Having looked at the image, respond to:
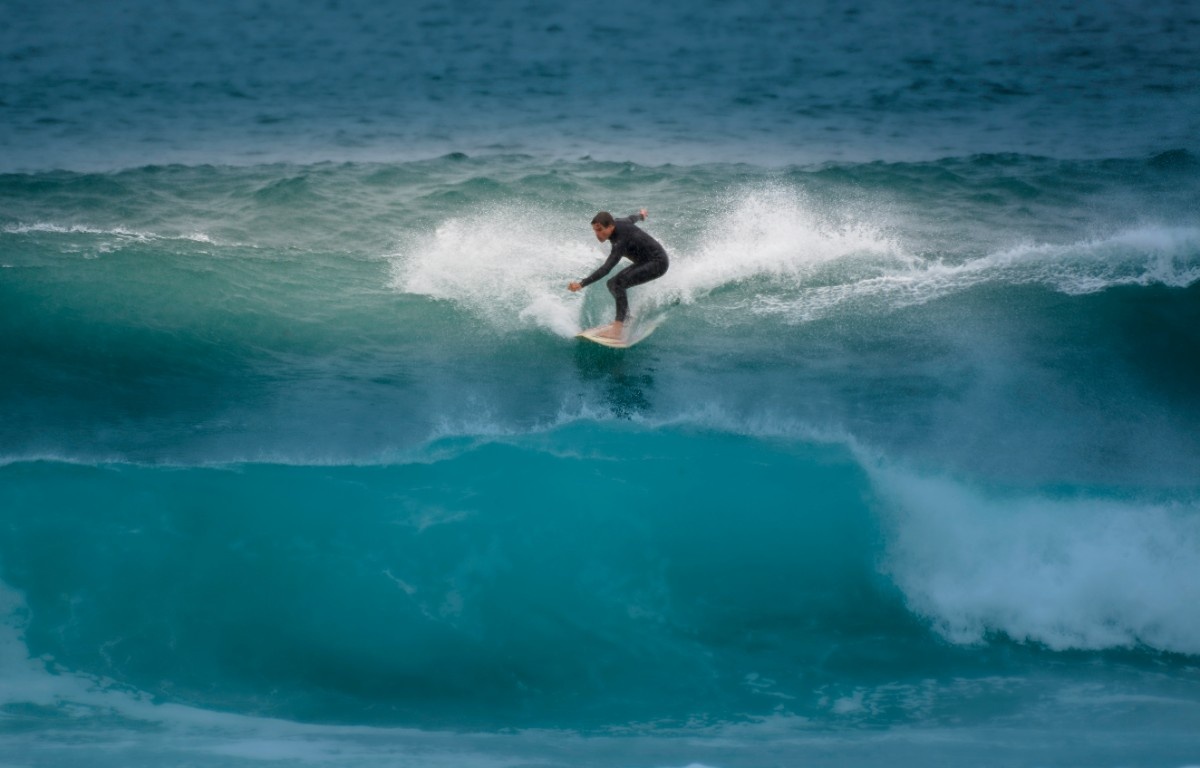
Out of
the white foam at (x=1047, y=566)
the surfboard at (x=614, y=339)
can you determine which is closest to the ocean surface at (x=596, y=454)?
the white foam at (x=1047, y=566)

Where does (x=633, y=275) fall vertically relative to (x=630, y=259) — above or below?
below

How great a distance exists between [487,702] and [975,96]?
1655cm

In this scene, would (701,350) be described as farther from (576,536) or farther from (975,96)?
(975,96)

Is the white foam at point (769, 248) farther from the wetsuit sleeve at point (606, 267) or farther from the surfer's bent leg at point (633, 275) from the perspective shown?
the wetsuit sleeve at point (606, 267)

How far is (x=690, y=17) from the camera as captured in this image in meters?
23.8

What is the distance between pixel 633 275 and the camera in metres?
10.5

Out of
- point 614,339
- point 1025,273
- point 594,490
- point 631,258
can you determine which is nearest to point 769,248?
point 631,258

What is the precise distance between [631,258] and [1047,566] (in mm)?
4835

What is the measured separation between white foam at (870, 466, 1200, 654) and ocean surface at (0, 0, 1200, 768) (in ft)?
0.10

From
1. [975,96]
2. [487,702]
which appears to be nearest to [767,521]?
[487,702]

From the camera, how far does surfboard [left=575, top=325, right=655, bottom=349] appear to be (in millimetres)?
10484

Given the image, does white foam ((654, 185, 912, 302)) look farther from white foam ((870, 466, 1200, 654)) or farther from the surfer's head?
white foam ((870, 466, 1200, 654))

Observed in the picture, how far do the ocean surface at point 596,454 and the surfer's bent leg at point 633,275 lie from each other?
1.90ft

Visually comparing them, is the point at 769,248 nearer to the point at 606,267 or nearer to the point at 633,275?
the point at 633,275
